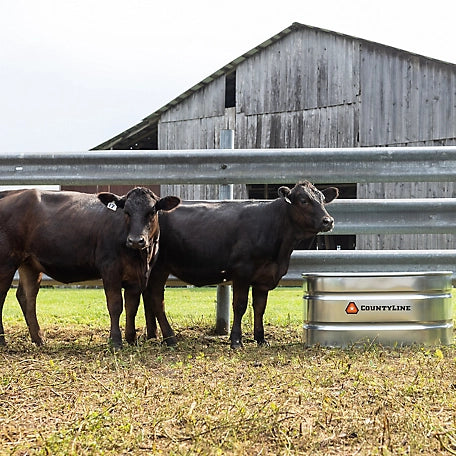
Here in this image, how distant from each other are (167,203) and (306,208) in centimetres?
128

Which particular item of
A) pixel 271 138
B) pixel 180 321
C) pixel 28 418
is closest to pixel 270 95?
pixel 271 138

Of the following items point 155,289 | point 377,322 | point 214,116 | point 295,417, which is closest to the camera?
point 295,417

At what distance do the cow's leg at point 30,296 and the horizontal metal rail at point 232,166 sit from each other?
103 cm

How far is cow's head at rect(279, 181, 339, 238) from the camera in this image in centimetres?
667

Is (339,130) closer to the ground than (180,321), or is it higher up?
higher up

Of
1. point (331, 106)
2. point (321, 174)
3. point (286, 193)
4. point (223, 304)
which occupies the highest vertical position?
point (331, 106)

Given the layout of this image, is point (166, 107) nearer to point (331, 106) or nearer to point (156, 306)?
point (331, 106)

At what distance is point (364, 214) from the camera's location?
724cm

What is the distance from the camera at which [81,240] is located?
6762 millimetres

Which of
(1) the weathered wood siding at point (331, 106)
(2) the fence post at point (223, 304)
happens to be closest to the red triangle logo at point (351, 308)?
(2) the fence post at point (223, 304)

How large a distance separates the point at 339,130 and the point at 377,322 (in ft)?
49.6

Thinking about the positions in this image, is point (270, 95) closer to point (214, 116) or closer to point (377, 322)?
point (214, 116)

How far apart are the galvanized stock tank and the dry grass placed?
7.1 inches

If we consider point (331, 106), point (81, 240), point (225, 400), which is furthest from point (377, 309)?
point (331, 106)
